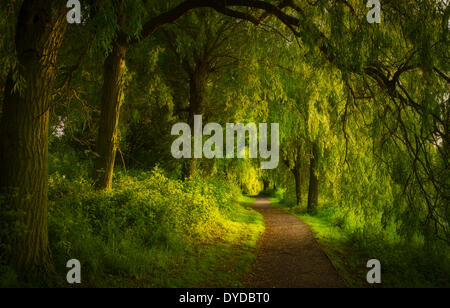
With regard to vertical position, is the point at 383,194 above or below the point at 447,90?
below

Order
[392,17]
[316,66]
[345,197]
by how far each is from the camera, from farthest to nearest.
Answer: [345,197] → [316,66] → [392,17]

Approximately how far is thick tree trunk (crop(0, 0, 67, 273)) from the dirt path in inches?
150

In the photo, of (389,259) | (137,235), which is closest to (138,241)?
(137,235)

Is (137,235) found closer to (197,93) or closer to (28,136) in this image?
(28,136)

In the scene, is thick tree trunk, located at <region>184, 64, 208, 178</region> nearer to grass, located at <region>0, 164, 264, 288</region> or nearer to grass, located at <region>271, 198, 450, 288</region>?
grass, located at <region>0, 164, 264, 288</region>

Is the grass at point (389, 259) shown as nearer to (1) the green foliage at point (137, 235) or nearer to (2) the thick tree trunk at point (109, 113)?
(1) the green foliage at point (137, 235)

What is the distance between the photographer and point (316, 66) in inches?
232

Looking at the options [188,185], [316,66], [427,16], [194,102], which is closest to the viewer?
[427,16]

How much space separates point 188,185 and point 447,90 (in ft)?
26.0

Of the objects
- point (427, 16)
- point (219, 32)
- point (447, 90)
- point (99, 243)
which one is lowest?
point (99, 243)

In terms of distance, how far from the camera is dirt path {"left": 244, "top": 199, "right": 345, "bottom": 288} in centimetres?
552

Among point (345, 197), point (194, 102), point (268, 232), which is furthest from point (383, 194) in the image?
point (194, 102)

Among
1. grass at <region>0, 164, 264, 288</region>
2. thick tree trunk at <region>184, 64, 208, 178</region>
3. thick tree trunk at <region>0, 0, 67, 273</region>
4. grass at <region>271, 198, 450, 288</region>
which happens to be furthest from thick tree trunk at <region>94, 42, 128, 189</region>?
grass at <region>271, 198, 450, 288</region>

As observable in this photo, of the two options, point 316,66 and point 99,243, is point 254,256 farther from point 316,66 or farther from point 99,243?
point 316,66
